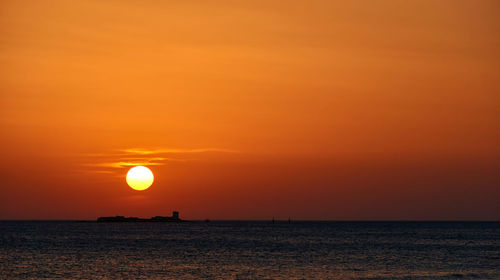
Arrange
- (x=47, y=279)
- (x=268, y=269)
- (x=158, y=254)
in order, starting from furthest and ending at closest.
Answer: (x=158, y=254) < (x=268, y=269) < (x=47, y=279)

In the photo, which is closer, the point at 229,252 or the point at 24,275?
the point at 24,275

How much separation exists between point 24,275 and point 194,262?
20.8 meters

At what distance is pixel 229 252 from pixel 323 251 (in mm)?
13850

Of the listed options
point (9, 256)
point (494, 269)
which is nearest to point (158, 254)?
point (9, 256)

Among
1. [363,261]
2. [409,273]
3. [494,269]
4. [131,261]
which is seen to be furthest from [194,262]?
[494,269]

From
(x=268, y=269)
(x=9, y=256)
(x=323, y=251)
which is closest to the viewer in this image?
(x=268, y=269)

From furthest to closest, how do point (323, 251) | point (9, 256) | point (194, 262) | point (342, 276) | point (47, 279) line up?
point (323, 251) → point (9, 256) → point (194, 262) → point (342, 276) → point (47, 279)

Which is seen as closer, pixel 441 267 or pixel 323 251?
pixel 441 267

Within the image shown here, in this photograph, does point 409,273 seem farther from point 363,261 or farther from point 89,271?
point 89,271

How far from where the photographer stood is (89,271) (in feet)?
211

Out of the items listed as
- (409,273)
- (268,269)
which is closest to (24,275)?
(268,269)

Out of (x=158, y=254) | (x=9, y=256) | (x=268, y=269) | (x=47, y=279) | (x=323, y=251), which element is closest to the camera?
(x=47, y=279)

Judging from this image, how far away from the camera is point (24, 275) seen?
5972 cm

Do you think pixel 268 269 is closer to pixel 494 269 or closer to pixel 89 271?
pixel 89 271
